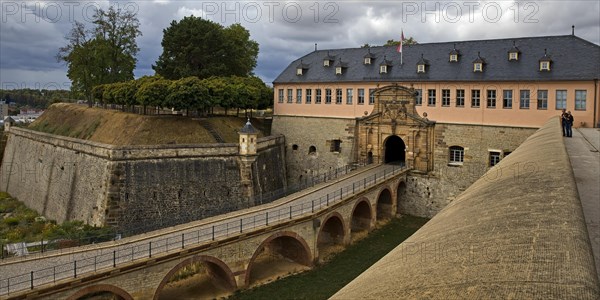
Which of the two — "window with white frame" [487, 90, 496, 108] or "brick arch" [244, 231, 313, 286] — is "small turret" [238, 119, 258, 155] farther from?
"window with white frame" [487, 90, 496, 108]

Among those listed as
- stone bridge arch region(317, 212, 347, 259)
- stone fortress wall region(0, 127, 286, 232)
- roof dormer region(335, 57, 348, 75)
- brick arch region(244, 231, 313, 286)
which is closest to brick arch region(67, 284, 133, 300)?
brick arch region(244, 231, 313, 286)

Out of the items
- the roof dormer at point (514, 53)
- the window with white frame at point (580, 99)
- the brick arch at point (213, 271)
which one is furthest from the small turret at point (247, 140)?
the window with white frame at point (580, 99)

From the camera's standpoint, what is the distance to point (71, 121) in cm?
Result: 4253

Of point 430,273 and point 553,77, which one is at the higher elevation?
point 553,77

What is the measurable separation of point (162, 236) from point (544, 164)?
16.2 meters

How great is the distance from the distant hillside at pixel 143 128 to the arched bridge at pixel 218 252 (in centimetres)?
978

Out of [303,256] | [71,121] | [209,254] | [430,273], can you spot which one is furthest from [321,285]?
[71,121]

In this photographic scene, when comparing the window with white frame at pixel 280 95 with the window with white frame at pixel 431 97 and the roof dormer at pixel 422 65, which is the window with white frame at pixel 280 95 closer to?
the roof dormer at pixel 422 65

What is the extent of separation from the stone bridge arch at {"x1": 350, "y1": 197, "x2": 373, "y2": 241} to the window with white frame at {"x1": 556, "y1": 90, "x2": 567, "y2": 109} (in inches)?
523

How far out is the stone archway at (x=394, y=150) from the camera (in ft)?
120

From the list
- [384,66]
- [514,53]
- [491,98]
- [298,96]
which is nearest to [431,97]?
[491,98]

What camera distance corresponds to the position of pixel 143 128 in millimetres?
32281

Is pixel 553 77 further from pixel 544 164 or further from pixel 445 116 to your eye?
pixel 544 164

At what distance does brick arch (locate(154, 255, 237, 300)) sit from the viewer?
17.4m
